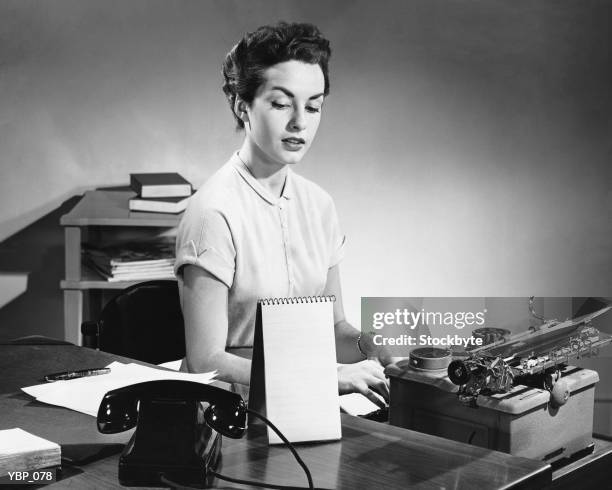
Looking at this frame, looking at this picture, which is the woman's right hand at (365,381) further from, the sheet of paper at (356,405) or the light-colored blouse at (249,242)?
the light-colored blouse at (249,242)

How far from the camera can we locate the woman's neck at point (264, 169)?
220 centimetres

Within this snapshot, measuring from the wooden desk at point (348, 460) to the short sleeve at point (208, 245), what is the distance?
2.07 feet

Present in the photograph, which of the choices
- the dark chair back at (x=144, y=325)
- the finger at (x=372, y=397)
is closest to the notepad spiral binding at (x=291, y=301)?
the finger at (x=372, y=397)

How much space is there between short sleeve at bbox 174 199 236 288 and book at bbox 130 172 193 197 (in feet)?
3.39

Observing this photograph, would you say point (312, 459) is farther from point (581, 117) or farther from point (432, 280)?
point (581, 117)

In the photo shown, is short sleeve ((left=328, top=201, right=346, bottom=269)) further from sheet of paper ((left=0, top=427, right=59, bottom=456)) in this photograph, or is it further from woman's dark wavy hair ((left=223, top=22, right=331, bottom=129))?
sheet of paper ((left=0, top=427, right=59, bottom=456))

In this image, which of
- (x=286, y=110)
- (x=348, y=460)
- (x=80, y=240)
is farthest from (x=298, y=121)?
(x=80, y=240)

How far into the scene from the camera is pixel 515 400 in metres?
1.40

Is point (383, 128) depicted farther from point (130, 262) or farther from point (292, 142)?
point (292, 142)

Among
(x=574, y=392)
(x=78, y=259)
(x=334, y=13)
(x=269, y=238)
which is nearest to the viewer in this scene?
(x=574, y=392)

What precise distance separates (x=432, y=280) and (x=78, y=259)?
182 centimetres

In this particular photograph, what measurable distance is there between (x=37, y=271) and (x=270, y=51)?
6.17 ft

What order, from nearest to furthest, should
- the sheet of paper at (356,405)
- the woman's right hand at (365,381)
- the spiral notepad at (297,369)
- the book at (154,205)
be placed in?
the spiral notepad at (297,369) < the woman's right hand at (365,381) < the sheet of paper at (356,405) < the book at (154,205)

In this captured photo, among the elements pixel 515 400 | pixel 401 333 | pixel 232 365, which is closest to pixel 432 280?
pixel 401 333
